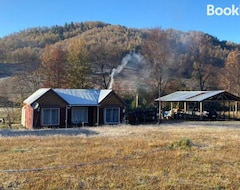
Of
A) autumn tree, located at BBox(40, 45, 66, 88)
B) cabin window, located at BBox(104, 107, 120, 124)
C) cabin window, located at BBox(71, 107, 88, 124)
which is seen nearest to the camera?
cabin window, located at BBox(71, 107, 88, 124)

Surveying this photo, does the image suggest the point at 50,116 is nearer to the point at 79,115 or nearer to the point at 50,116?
the point at 50,116

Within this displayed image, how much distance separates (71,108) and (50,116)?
1806 mm

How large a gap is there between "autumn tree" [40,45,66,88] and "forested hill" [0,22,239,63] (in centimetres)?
760

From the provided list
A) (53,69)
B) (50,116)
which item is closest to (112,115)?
(50,116)

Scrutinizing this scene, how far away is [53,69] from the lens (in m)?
42.5

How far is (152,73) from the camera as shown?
4516 cm

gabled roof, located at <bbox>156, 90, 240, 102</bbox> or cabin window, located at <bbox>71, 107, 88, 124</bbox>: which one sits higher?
gabled roof, located at <bbox>156, 90, 240, 102</bbox>

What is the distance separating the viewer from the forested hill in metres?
55.6

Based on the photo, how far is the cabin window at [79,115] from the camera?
85.6 ft

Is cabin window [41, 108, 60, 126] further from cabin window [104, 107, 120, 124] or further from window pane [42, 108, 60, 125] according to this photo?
→ cabin window [104, 107, 120, 124]

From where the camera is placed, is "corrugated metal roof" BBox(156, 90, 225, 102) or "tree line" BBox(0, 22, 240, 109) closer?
"corrugated metal roof" BBox(156, 90, 225, 102)

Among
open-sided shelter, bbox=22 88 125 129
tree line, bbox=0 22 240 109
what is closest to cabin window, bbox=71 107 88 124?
open-sided shelter, bbox=22 88 125 129

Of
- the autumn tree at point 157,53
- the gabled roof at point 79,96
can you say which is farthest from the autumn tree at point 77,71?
the gabled roof at point 79,96

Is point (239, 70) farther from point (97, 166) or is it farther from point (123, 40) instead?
point (97, 166)
